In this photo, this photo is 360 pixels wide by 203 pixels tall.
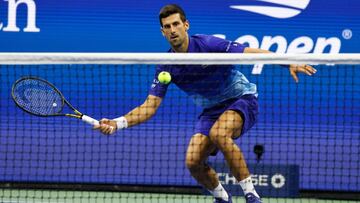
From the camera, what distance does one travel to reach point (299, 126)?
8.75 meters

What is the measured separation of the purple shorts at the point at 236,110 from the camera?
22.1 feet

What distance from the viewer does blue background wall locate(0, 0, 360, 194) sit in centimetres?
875

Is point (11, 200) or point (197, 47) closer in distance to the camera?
point (197, 47)

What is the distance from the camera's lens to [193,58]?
21.2 ft

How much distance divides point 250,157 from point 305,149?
0.53 m

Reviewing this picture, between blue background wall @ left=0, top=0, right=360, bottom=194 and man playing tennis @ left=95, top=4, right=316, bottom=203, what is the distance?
6.05ft

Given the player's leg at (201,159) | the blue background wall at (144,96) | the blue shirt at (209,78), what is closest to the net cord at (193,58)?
the blue shirt at (209,78)

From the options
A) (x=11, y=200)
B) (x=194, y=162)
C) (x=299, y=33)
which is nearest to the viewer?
(x=194, y=162)

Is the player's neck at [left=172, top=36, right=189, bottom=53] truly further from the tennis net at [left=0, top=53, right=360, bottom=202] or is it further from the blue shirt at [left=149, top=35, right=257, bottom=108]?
the tennis net at [left=0, top=53, right=360, bottom=202]

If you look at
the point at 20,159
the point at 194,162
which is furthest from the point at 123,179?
the point at 194,162

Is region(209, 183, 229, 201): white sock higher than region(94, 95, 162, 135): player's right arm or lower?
lower

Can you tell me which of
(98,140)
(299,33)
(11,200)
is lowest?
(11,200)

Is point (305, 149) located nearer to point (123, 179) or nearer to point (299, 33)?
point (299, 33)

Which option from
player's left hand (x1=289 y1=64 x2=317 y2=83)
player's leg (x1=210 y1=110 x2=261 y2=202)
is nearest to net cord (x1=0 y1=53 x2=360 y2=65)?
player's left hand (x1=289 y1=64 x2=317 y2=83)
